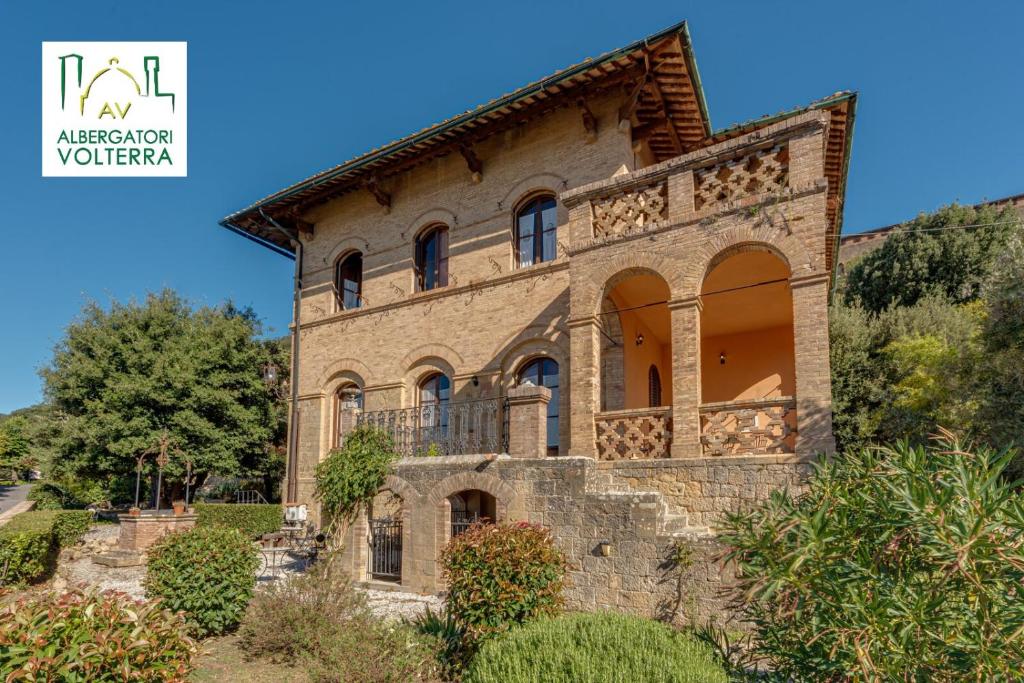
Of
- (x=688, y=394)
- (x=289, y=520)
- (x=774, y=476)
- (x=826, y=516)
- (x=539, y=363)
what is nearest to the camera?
(x=826, y=516)

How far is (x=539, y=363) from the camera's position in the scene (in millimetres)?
13109

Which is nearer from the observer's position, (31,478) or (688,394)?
(688,394)

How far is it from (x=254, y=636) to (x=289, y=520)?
8398mm

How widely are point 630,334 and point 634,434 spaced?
3302mm

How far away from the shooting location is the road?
97.7 feet

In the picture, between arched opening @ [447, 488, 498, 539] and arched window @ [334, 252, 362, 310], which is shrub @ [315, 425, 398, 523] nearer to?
arched opening @ [447, 488, 498, 539]

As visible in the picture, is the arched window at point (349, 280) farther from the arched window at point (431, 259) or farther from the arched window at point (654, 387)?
the arched window at point (654, 387)

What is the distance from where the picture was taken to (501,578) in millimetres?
6352

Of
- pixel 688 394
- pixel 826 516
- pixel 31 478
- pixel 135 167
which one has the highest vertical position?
pixel 135 167

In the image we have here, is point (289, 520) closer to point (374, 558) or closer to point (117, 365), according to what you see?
point (374, 558)

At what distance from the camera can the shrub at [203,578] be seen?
754cm

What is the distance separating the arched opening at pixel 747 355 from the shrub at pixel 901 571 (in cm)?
551

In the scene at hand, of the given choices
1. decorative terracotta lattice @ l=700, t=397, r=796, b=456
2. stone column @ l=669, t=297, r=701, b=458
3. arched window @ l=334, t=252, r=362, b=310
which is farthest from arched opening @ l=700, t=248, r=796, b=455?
arched window @ l=334, t=252, r=362, b=310

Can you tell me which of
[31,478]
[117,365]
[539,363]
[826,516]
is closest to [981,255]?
[539,363]
